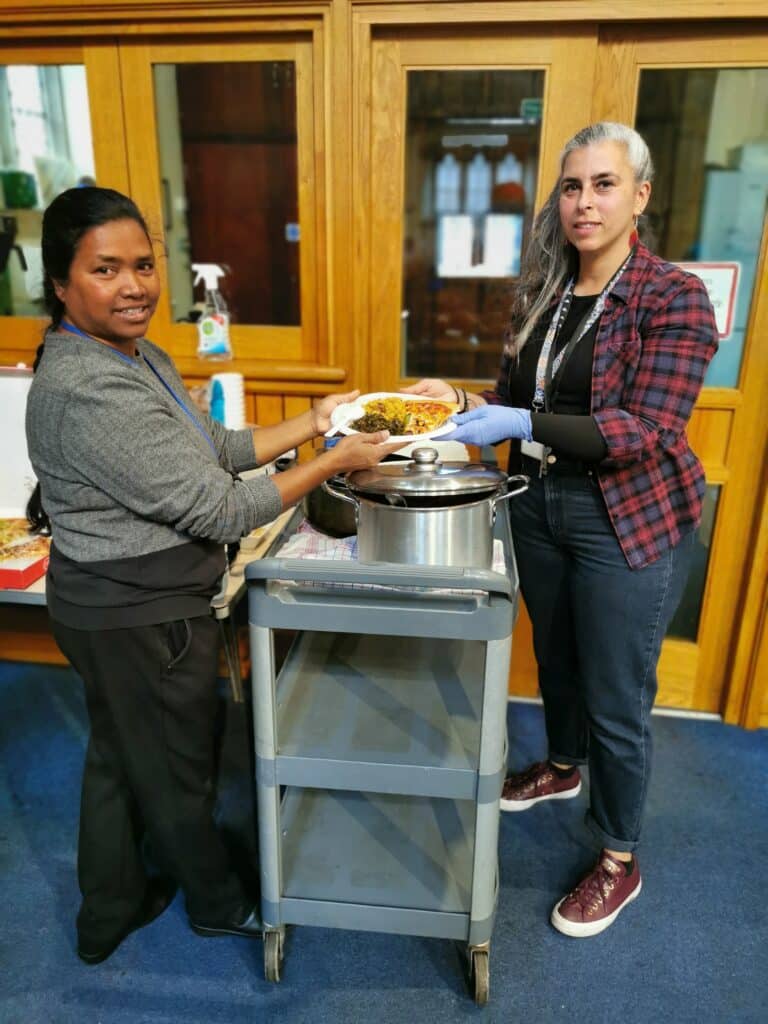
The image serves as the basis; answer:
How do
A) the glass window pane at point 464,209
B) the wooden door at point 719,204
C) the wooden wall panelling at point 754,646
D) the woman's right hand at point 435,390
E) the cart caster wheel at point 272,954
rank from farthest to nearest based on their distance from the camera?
the wooden wall panelling at point 754,646 → the glass window pane at point 464,209 → the wooden door at point 719,204 → the woman's right hand at point 435,390 → the cart caster wheel at point 272,954

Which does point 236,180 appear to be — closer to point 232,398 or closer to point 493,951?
point 232,398

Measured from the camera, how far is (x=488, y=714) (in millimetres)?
1328

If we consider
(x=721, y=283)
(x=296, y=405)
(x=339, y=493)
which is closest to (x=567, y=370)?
(x=339, y=493)

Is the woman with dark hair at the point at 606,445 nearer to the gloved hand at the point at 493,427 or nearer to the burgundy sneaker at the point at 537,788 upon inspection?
the gloved hand at the point at 493,427

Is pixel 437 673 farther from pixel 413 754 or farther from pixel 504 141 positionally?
pixel 504 141

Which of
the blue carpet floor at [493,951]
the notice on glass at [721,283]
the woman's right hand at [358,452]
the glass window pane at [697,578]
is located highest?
the notice on glass at [721,283]

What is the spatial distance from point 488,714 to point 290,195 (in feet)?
5.40

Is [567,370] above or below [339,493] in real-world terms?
above

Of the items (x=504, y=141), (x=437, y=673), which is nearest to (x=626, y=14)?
(x=504, y=141)

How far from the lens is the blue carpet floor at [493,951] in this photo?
59.9 inches

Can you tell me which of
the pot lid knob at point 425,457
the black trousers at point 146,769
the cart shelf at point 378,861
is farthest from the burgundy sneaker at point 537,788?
the pot lid knob at point 425,457

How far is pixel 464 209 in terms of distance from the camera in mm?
2283

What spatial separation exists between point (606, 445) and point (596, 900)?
3.45ft

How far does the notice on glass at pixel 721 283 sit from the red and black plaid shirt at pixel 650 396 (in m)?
0.76
